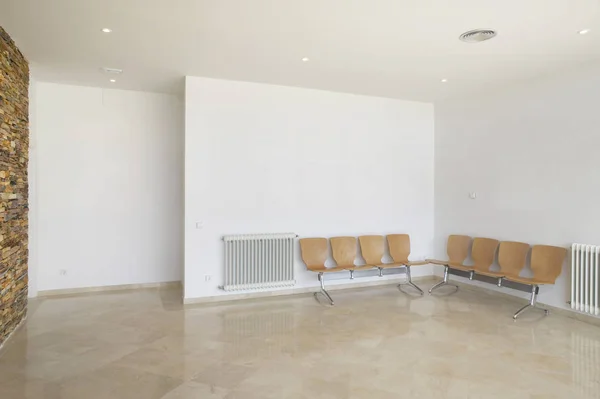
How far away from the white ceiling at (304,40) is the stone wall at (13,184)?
0.30 metres

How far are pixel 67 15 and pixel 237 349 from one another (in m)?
3.27

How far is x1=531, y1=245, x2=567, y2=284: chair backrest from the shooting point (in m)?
4.77

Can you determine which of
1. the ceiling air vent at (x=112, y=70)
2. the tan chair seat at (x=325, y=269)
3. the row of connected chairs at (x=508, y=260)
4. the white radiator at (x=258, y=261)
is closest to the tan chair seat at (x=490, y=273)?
the row of connected chairs at (x=508, y=260)

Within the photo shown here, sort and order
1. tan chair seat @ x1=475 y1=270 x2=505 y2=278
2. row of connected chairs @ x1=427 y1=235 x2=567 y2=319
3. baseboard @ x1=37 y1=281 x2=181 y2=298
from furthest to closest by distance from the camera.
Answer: baseboard @ x1=37 y1=281 x2=181 y2=298
tan chair seat @ x1=475 y1=270 x2=505 y2=278
row of connected chairs @ x1=427 y1=235 x2=567 y2=319

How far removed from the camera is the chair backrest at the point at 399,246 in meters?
6.21

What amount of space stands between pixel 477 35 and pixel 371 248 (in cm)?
326

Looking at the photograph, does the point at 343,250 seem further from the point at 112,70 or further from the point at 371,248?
the point at 112,70

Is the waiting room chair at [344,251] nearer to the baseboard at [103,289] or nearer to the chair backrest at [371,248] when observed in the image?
the chair backrest at [371,248]

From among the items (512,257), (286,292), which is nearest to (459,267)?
→ (512,257)

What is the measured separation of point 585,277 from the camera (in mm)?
4566

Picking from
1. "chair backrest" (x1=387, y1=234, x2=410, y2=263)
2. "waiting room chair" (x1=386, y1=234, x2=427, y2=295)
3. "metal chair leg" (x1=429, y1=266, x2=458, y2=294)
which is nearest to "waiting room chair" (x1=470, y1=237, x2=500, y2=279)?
"metal chair leg" (x1=429, y1=266, x2=458, y2=294)

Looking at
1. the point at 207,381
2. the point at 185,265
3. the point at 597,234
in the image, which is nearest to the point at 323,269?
the point at 185,265

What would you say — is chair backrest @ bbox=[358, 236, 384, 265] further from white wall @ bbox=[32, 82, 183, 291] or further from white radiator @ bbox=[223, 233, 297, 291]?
white wall @ bbox=[32, 82, 183, 291]

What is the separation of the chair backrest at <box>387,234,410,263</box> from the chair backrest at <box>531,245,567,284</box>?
1750 mm
